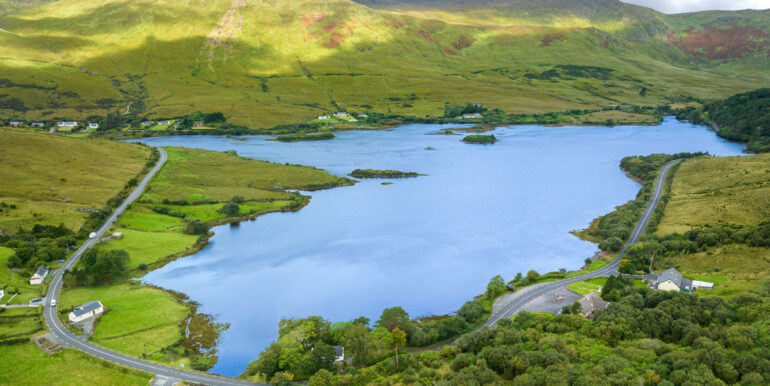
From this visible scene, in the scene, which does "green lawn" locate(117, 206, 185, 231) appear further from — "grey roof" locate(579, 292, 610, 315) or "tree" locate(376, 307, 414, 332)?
"grey roof" locate(579, 292, 610, 315)

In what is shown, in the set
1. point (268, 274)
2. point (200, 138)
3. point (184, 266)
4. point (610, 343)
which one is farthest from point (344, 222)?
point (200, 138)

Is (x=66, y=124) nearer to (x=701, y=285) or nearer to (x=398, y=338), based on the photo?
(x=398, y=338)

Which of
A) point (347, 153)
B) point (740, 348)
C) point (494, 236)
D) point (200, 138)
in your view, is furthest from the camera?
point (200, 138)

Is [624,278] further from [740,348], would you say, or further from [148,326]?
[148,326]

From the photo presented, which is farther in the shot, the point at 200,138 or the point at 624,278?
the point at 200,138

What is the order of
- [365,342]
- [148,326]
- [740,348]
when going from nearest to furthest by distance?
1. [740,348]
2. [365,342]
3. [148,326]
